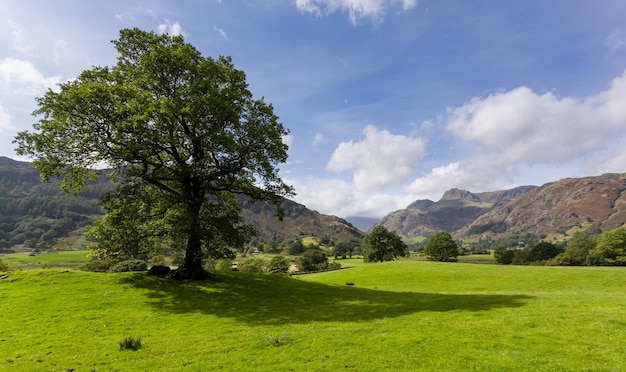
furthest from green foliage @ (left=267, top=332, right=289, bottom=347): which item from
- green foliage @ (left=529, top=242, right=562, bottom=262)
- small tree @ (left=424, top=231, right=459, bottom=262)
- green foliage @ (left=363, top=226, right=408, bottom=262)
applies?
green foliage @ (left=529, top=242, right=562, bottom=262)

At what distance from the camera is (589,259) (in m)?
96.3

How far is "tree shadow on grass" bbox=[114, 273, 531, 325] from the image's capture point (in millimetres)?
23047

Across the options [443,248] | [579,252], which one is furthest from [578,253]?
[443,248]

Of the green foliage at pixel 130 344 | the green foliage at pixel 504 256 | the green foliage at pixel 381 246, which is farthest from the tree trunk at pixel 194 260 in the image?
the green foliage at pixel 504 256

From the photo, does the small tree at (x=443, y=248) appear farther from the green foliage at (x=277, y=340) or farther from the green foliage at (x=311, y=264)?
the green foliage at (x=277, y=340)

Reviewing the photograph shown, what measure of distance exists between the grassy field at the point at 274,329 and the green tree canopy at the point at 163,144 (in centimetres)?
518

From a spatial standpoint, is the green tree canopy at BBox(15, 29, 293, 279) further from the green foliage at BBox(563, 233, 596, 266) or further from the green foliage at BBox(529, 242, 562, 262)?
the green foliage at BBox(529, 242, 562, 262)

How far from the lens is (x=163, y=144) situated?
32.2 m

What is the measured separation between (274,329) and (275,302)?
1009 centimetres

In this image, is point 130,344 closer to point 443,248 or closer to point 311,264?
point 443,248

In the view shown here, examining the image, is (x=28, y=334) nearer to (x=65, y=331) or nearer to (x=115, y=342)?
(x=65, y=331)

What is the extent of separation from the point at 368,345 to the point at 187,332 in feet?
35.0

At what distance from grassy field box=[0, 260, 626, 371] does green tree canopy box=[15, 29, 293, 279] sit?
17.0ft

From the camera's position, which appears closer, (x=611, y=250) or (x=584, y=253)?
(x=611, y=250)
